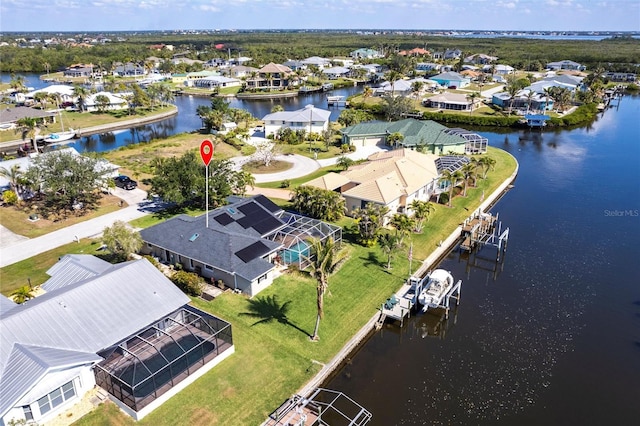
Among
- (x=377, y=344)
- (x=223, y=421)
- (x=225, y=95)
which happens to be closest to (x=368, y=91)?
(x=225, y=95)

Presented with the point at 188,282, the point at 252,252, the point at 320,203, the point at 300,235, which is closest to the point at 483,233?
the point at 320,203

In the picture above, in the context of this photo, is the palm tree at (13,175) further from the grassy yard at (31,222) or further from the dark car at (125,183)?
the dark car at (125,183)

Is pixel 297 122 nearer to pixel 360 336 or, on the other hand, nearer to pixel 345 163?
pixel 345 163

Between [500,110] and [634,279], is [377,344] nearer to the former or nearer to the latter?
[634,279]

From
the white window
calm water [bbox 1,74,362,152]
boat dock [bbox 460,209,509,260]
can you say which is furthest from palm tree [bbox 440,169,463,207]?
calm water [bbox 1,74,362,152]

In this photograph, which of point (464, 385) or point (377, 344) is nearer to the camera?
point (464, 385)

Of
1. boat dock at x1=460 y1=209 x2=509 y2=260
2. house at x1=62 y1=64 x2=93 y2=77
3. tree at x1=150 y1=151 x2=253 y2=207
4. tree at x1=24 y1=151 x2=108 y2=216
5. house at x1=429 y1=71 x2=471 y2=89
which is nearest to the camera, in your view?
boat dock at x1=460 y1=209 x2=509 y2=260

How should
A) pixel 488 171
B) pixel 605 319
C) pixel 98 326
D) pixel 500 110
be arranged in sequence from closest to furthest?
pixel 98 326
pixel 605 319
pixel 488 171
pixel 500 110

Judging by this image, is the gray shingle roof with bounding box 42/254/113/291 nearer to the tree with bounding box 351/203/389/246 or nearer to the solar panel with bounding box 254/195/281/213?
the solar panel with bounding box 254/195/281/213
